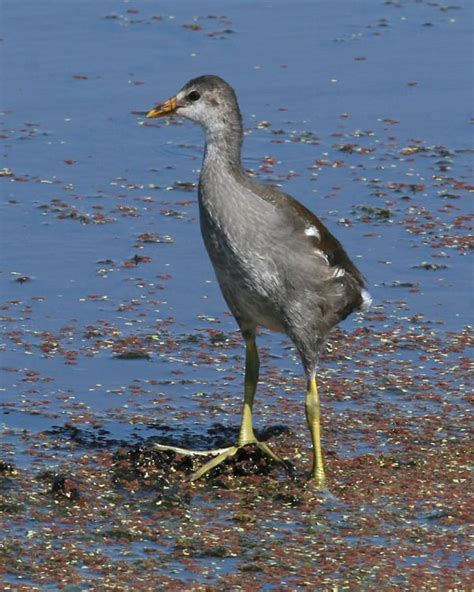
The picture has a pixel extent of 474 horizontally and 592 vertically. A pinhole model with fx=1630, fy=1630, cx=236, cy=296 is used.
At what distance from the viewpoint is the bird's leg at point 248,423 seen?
685 centimetres

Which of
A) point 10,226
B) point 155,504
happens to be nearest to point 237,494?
point 155,504

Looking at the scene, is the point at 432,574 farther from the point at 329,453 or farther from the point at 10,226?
the point at 10,226

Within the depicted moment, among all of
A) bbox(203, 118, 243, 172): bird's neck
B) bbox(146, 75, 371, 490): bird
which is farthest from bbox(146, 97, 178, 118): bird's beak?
bbox(203, 118, 243, 172): bird's neck

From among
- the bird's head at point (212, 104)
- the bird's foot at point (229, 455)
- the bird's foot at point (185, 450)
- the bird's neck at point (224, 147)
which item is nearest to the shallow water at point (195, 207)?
the bird's foot at point (185, 450)

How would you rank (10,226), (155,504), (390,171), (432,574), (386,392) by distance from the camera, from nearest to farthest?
(432,574) → (155,504) → (386,392) → (10,226) → (390,171)

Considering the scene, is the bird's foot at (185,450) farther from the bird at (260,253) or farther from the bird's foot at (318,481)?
the bird's foot at (318,481)

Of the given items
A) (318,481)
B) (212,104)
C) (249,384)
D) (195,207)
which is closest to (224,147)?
(212,104)

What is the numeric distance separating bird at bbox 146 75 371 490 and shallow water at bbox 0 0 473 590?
1.86 feet

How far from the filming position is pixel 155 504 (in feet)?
21.5

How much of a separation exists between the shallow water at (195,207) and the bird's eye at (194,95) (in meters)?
1.46

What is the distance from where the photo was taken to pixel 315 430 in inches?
271

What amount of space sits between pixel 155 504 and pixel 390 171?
438cm

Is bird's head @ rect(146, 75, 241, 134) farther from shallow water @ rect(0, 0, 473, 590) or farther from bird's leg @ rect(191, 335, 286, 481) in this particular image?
shallow water @ rect(0, 0, 473, 590)

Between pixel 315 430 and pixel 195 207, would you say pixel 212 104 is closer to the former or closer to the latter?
pixel 315 430
